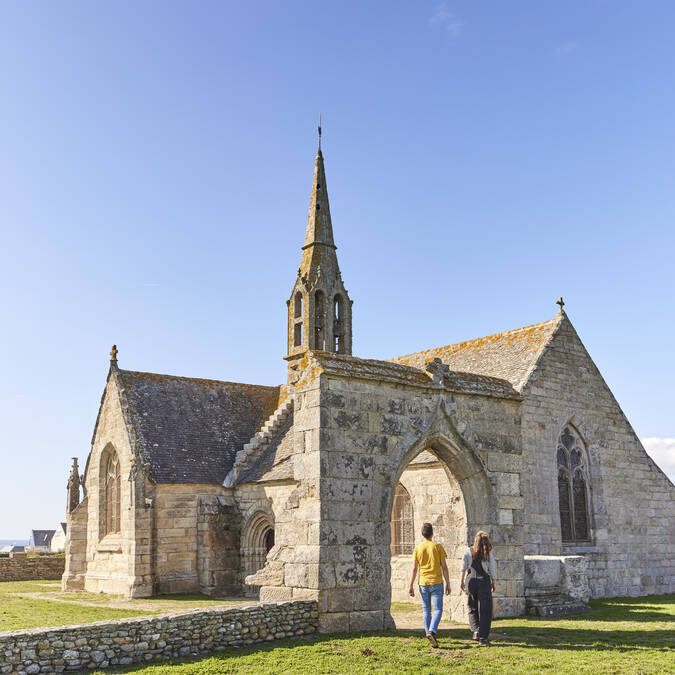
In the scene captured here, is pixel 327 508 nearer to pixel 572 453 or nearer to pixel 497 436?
pixel 497 436

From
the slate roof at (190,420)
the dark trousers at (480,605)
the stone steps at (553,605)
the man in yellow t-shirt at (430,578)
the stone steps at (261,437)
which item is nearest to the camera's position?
the man in yellow t-shirt at (430,578)

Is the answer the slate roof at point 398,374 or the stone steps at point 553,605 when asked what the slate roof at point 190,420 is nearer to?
the slate roof at point 398,374

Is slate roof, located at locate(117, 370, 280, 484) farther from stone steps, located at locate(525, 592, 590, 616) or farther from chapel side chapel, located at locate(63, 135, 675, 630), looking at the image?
stone steps, located at locate(525, 592, 590, 616)

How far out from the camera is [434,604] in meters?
10.4

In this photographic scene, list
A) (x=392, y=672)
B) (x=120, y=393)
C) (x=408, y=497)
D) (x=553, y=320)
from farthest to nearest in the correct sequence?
(x=120, y=393)
(x=553, y=320)
(x=408, y=497)
(x=392, y=672)

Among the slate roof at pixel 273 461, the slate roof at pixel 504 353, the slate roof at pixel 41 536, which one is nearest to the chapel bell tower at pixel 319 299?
the slate roof at pixel 273 461

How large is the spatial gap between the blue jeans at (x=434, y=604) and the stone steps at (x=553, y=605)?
12.6ft

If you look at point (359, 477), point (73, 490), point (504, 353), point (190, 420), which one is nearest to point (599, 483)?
point (504, 353)

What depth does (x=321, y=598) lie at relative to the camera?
10.9 metres

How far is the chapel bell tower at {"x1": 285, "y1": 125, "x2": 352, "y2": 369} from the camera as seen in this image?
2745cm

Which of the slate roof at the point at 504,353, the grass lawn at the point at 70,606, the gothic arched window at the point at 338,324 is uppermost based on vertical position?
the gothic arched window at the point at 338,324

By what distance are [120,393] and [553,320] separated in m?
13.3

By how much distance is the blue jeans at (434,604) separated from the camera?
33.7ft

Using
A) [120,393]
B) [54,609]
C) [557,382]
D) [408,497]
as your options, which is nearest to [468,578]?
[408,497]
